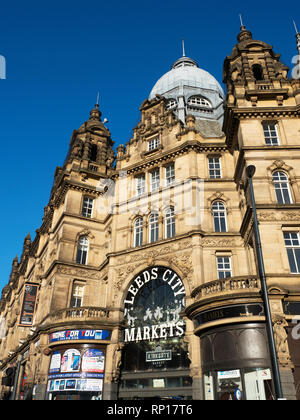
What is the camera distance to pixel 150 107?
3453 cm

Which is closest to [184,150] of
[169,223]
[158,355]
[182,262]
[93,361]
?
[169,223]

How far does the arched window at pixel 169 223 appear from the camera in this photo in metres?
27.1

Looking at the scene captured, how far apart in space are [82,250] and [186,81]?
26.1m

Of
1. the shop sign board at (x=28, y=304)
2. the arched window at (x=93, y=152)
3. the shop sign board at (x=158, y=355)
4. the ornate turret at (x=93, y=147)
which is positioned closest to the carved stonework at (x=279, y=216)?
the shop sign board at (x=158, y=355)

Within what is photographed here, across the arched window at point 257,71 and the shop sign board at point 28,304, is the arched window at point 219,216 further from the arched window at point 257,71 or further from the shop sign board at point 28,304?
the shop sign board at point 28,304

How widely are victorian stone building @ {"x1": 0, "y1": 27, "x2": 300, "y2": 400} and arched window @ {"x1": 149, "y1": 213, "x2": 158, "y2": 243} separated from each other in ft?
0.32

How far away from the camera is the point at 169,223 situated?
90.5 ft

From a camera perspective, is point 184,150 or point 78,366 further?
point 184,150

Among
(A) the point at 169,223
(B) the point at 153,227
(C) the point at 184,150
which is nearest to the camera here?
(A) the point at 169,223

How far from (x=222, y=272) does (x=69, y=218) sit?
55.7 ft

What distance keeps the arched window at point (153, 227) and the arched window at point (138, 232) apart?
97 centimetres

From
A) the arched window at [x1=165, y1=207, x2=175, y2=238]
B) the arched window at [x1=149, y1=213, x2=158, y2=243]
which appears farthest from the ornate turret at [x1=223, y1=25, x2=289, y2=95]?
the arched window at [x1=149, y1=213, x2=158, y2=243]

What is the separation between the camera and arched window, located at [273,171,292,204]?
21.4 meters

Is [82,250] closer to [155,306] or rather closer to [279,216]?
[155,306]
